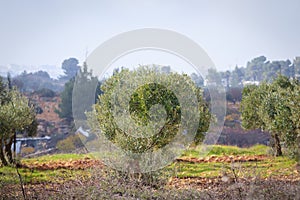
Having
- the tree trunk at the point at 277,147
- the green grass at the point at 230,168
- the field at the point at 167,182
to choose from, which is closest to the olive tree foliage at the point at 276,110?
the tree trunk at the point at 277,147

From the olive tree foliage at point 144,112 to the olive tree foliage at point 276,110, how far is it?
2827mm

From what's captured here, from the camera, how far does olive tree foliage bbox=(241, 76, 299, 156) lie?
763cm

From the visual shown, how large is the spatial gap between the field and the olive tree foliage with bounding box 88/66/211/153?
2.03 feet

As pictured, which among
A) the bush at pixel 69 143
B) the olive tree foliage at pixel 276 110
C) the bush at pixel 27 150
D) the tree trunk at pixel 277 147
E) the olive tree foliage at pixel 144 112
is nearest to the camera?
the olive tree foliage at pixel 144 112

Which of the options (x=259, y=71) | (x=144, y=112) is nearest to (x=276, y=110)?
(x=144, y=112)

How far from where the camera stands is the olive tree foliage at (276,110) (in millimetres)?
7633

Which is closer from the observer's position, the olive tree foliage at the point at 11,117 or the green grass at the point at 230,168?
the green grass at the point at 230,168

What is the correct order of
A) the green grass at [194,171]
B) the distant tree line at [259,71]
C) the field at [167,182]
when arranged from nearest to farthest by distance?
1. the field at [167,182]
2. the green grass at [194,171]
3. the distant tree line at [259,71]

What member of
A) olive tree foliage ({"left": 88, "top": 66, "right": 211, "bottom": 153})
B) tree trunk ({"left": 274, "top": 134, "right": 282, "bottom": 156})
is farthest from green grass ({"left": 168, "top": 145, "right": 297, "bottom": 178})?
olive tree foliage ({"left": 88, "top": 66, "right": 211, "bottom": 153})

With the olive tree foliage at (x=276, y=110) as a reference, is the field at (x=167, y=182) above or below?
below

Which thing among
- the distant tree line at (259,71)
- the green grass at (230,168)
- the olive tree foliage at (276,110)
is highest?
the distant tree line at (259,71)

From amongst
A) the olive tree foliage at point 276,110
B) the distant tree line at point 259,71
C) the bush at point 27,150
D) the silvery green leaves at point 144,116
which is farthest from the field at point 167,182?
the distant tree line at point 259,71

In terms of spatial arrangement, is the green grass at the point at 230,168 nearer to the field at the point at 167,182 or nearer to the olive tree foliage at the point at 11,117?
the field at the point at 167,182

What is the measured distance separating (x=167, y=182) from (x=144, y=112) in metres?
1.41
